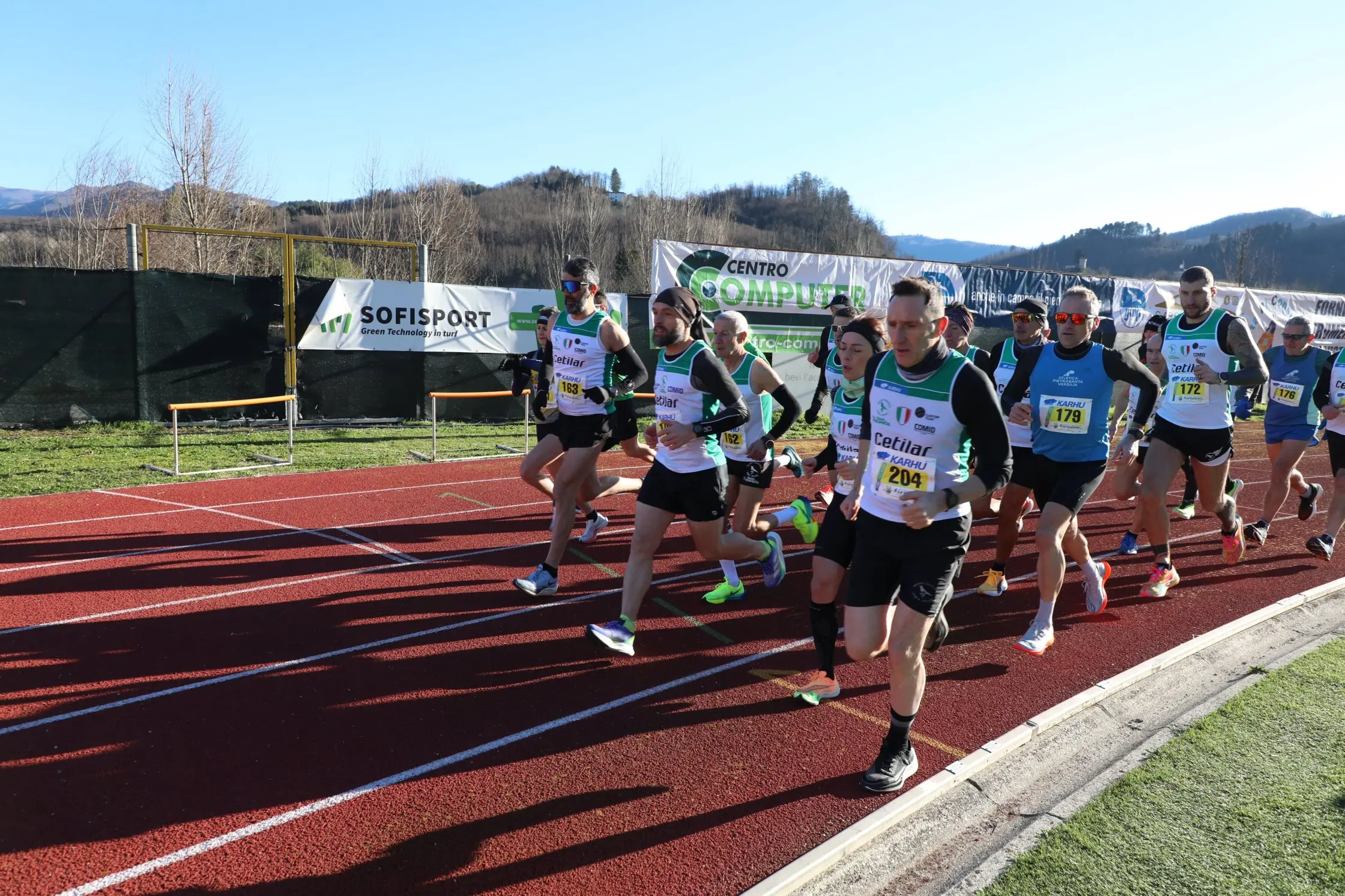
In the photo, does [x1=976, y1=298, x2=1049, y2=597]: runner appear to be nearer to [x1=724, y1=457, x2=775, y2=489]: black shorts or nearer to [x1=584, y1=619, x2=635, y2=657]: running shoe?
[x1=724, y1=457, x2=775, y2=489]: black shorts

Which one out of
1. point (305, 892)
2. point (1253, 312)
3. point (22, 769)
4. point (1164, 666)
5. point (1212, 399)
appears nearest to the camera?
point (305, 892)

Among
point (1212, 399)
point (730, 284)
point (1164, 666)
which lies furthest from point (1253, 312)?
point (1164, 666)

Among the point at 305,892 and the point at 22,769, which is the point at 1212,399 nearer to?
the point at 305,892

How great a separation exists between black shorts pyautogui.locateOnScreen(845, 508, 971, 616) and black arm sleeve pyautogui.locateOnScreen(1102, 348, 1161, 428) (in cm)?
237

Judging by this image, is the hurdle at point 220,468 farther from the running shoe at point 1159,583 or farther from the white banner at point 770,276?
the running shoe at point 1159,583

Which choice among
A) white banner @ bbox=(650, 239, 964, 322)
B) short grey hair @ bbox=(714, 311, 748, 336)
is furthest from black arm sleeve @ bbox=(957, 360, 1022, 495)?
white banner @ bbox=(650, 239, 964, 322)

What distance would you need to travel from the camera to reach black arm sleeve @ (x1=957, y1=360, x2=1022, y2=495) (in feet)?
11.9

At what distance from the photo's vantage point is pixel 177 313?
13.5 m

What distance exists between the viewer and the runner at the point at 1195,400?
663 cm

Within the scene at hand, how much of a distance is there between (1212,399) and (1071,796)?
4182 millimetres

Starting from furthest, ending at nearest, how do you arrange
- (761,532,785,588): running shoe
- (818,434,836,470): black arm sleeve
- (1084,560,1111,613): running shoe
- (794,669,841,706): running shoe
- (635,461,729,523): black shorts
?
1. (761,532,785,588): running shoe
2. (1084,560,1111,613): running shoe
3. (818,434,836,470): black arm sleeve
4. (635,461,729,523): black shorts
5. (794,669,841,706): running shoe

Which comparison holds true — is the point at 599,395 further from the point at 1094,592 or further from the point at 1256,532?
the point at 1256,532

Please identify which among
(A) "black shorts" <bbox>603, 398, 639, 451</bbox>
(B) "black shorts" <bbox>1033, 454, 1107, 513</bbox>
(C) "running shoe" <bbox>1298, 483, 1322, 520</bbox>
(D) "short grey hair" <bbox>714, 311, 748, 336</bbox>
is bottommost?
(C) "running shoe" <bbox>1298, 483, 1322, 520</bbox>

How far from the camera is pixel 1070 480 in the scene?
5.66 meters
